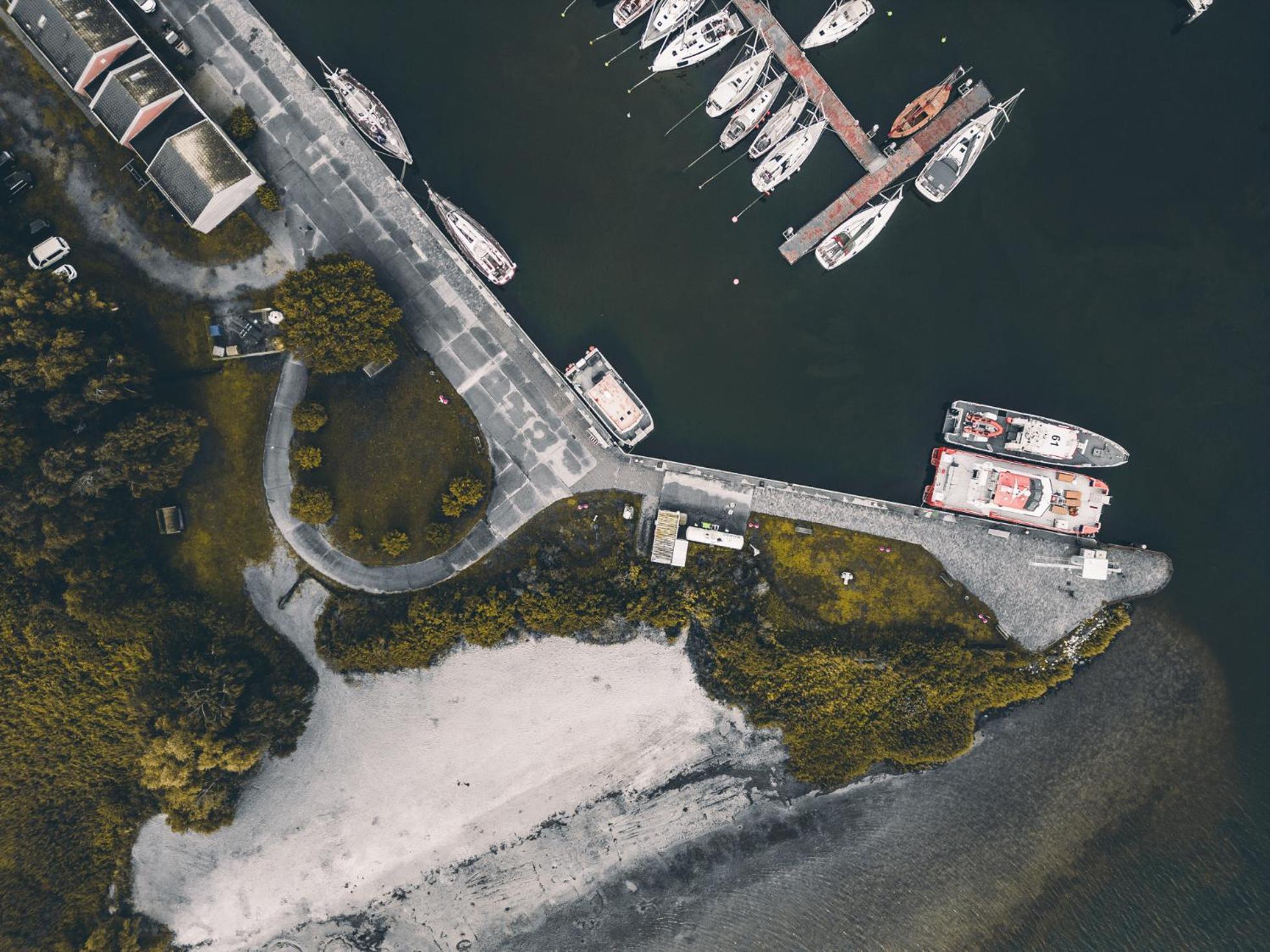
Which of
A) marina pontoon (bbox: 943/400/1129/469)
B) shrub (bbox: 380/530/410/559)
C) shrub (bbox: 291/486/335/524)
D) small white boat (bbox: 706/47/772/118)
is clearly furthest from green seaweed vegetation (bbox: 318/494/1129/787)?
small white boat (bbox: 706/47/772/118)

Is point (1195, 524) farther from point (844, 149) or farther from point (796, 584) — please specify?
point (844, 149)

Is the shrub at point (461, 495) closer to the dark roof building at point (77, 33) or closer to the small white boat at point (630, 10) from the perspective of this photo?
the small white boat at point (630, 10)

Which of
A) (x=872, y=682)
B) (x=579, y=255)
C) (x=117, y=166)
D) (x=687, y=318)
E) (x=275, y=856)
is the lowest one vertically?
(x=872, y=682)

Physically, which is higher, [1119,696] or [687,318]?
[687,318]

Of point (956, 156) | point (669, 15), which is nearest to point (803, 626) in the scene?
point (956, 156)

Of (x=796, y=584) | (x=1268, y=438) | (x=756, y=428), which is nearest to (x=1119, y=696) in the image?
(x=1268, y=438)

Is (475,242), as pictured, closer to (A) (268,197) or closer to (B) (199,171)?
(A) (268,197)
